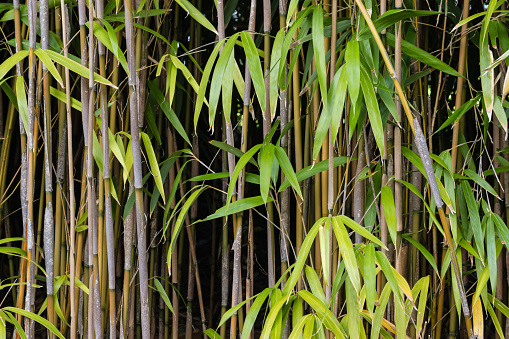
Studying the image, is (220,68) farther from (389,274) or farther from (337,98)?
(389,274)

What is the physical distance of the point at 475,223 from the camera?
0.90 meters

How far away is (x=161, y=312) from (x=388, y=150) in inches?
30.2

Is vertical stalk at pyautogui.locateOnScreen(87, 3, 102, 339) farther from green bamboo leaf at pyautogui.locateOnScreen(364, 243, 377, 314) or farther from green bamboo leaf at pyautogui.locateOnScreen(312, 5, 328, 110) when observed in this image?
green bamboo leaf at pyautogui.locateOnScreen(364, 243, 377, 314)

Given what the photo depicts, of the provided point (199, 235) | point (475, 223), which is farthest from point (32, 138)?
point (199, 235)

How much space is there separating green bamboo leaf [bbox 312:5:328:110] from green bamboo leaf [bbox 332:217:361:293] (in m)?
0.19

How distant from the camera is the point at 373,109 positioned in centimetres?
77

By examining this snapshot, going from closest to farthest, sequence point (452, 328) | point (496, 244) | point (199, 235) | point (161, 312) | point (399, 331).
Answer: point (399, 331), point (496, 244), point (452, 328), point (161, 312), point (199, 235)

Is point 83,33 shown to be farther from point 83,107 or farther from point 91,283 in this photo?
point 91,283

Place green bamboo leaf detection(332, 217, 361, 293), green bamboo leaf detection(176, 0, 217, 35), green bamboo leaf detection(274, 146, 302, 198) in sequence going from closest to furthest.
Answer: green bamboo leaf detection(332, 217, 361, 293), green bamboo leaf detection(274, 146, 302, 198), green bamboo leaf detection(176, 0, 217, 35)

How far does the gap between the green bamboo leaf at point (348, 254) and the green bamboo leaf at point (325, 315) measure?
94mm

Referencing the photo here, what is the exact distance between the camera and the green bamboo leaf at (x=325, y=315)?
0.82 m

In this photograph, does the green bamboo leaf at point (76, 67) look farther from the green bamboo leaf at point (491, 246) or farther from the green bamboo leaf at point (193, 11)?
the green bamboo leaf at point (491, 246)

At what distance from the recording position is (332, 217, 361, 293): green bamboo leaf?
74cm

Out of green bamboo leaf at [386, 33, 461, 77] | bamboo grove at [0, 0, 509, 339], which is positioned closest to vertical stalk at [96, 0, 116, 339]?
bamboo grove at [0, 0, 509, 339]
